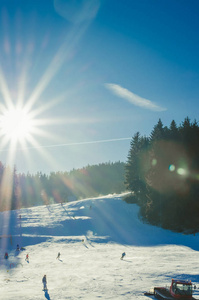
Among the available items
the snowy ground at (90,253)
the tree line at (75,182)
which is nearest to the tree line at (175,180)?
the snowy ground at (90,253)

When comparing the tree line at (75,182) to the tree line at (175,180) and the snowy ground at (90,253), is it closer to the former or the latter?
the snowy ground at (90,253)

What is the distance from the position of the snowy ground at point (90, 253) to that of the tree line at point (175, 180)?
2.33m

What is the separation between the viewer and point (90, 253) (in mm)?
29875

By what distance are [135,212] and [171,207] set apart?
10.3 m

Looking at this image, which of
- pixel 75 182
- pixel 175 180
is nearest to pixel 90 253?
pixel 175 180

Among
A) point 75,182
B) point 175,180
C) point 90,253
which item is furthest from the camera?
point 75,182

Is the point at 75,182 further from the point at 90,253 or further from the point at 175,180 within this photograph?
the point at 90,253

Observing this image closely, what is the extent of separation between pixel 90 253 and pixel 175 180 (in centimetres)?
1805

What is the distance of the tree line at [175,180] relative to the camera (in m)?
37.2

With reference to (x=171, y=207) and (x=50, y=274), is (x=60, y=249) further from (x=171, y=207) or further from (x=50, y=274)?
(x=171, y=207)

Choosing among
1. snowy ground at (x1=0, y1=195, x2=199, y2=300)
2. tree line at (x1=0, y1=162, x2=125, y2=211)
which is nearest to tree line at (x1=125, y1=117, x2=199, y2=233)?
snowy ground at (x1=0, y1=195, x2=199, y2=300)

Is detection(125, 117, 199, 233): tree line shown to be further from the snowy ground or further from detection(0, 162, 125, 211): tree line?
detection(0, 162, 125, 211): tree line

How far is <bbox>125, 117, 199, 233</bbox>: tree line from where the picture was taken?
3722 cm

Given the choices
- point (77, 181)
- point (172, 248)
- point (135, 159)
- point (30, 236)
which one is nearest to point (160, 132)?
point (135, 159)
